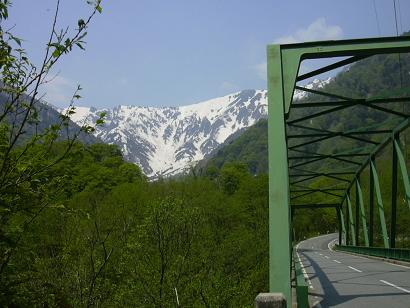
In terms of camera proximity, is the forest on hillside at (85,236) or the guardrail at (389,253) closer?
the forest on hillside at (85,236)

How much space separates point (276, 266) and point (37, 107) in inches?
135

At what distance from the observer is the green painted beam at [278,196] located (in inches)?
218

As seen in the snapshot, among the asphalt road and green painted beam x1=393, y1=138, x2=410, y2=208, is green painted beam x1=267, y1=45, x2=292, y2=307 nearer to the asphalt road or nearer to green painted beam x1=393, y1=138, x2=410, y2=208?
the asphalt road

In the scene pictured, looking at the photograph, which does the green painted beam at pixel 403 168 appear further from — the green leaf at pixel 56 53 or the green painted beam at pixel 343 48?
the green leaf at pixel 56 53

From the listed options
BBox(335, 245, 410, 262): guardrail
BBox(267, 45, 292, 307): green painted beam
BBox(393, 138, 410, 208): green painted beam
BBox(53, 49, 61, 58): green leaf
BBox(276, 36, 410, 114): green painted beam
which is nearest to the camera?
BBox(53, 49, 61, 58): green leaf

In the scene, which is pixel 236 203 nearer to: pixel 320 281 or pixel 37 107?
pixel 320 281

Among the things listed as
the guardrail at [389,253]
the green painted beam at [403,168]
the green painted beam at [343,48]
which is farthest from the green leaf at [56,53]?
the guardrail at [389,253]

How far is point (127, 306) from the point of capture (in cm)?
1903

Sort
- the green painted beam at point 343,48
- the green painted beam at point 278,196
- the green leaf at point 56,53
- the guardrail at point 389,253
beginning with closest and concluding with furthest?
the green leaf at point 56,53, the green painted beam at point 278,196, the green painted beam at point 343,48, the guardrail at point 389,253

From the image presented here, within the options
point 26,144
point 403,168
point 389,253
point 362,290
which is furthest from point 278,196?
point 389,253

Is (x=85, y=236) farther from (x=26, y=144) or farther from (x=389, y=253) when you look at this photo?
(x=389, y=253)

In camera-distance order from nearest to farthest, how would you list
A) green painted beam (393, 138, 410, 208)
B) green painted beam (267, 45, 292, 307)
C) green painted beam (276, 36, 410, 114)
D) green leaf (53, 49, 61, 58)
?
green leaf (53, 49, 61, 58), green painted beam (267, 45, 292, 307), green painted beam (276, 36, 410, 114), green painted beam (393, 138, 410, 208)

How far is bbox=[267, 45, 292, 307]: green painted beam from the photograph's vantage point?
554cm

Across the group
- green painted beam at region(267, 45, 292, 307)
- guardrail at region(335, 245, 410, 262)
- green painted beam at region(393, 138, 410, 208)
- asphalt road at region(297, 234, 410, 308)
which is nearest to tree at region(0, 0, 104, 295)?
green painted beam at region(267, 45, 292, 307)
